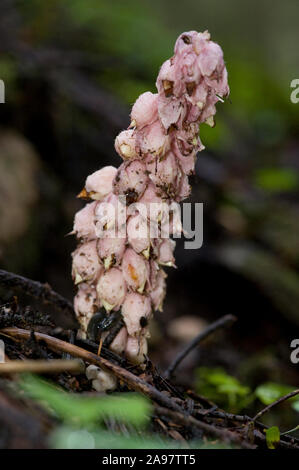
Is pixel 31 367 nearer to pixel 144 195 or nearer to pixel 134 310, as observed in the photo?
pixel 134 310

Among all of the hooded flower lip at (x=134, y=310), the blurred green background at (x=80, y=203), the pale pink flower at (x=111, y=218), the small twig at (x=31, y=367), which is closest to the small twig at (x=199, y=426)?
the small twig at (x=31, y=367)

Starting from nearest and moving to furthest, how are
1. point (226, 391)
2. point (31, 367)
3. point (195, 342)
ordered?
point (31, 367)
point (195, 342)
point (226, 391)

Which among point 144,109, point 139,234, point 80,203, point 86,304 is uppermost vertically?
point 80,203

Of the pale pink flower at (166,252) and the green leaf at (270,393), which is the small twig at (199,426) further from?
the green leaf at (270,393)

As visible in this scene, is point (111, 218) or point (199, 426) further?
point (111, 218)

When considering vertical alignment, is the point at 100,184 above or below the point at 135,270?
above

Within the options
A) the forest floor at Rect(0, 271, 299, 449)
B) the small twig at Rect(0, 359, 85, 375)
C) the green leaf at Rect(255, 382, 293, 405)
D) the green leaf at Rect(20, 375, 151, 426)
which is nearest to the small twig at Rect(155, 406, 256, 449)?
the forest floor at Rect(0, 271, 299, 449)

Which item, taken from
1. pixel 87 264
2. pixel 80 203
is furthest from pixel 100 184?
pixel 80 203
